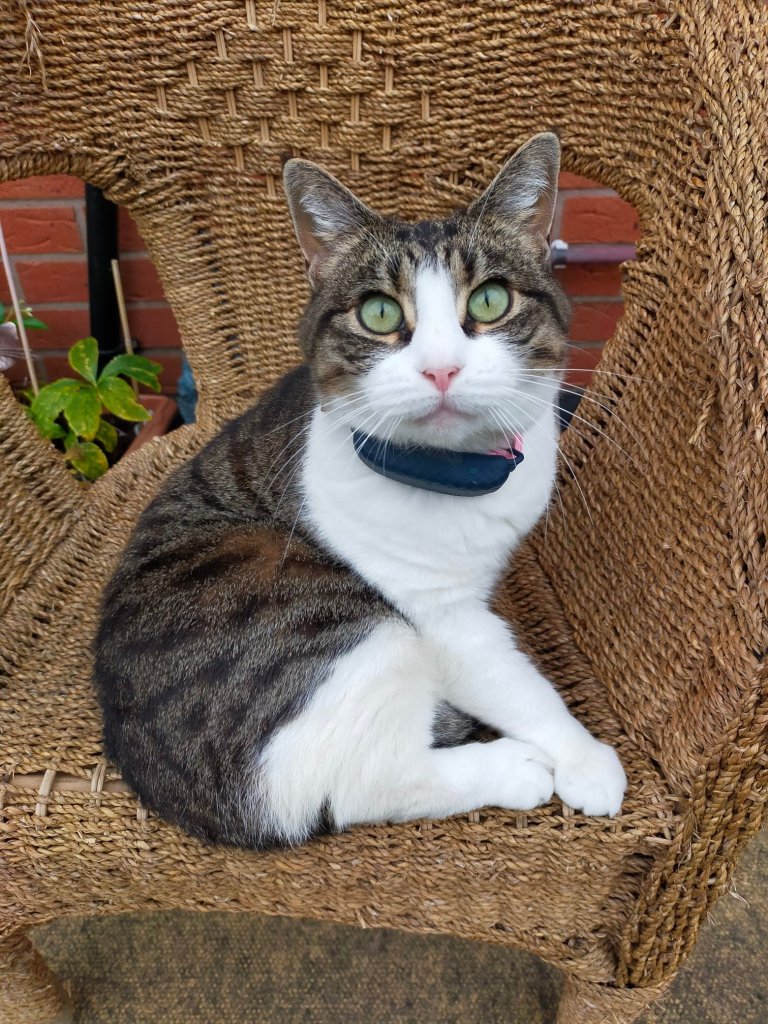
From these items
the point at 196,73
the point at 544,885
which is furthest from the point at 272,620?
the point at 196,73

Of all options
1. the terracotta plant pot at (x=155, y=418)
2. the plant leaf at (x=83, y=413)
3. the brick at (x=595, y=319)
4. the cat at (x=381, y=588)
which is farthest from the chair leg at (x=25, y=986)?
the brick at (x=595, y=319)

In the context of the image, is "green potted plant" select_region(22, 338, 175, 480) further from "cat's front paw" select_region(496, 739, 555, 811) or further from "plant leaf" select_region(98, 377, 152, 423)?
"cat's front paw" select_region(496, 739, 555, 811)

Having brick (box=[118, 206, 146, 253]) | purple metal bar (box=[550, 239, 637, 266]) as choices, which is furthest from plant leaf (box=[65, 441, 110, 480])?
purple metal bar (box=[550, 239, 637, 266])

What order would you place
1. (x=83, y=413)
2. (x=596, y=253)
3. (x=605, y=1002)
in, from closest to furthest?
(x=605, y=1002)
(x=83, y=413)
(x=596, y=253)

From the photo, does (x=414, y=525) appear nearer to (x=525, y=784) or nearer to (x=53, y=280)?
(x=525, y=784)

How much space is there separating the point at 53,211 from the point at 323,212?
4.82 feet

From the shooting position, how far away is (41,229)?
7.04 feet

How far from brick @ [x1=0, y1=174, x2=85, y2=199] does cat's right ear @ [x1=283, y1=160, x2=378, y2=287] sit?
139 centimetres

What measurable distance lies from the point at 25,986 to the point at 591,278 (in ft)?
7.37

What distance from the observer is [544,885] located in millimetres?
1005

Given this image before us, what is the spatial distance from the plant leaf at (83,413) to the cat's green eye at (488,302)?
124cm

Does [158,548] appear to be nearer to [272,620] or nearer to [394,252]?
[272,620]

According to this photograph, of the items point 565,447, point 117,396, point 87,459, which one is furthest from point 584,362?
point 87,459

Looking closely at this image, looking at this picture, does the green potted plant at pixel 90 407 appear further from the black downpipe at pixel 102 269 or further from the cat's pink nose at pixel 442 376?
the cat's pink nose at pixel 442 376
